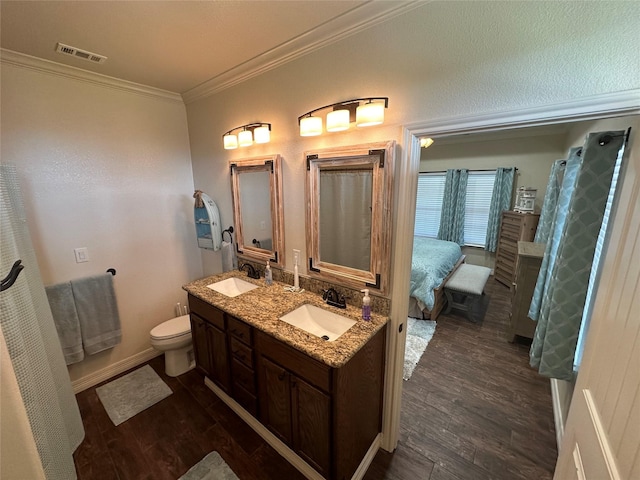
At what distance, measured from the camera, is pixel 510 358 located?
8.84 feet

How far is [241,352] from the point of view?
1.78 m

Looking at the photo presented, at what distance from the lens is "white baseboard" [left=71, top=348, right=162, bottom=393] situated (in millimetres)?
2304

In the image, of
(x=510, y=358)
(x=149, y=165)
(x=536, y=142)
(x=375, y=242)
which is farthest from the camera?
(x=536, y=142)

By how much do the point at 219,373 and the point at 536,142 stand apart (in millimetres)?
5623

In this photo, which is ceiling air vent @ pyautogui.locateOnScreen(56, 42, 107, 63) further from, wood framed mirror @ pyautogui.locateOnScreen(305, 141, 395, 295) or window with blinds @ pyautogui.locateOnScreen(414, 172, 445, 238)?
window with blinds @ pyautogui.locateOnScreen(414, 172, 445, 238)

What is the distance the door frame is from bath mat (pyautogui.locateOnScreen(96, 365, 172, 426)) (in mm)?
1956

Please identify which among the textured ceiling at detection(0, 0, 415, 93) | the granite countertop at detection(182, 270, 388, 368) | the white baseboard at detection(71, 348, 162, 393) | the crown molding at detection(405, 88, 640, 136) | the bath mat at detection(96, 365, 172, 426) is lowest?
the bath mat at detection(96, 365, 172, 426)

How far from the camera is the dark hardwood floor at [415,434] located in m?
1.65

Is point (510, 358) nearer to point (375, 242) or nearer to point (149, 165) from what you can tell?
point (375, 242)

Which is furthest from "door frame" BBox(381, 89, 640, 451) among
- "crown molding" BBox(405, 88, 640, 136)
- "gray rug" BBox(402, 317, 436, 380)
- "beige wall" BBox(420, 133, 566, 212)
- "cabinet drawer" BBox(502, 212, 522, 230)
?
"beige wall" BBox(420, 133, 566, 212)

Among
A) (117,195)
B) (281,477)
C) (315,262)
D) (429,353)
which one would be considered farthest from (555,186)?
(117,195)

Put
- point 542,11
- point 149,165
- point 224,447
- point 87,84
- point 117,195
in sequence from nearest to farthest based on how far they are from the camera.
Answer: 1. point 542,11
2. point 224,447
3. point 87,84
4. point 117,195
5. point 149,165

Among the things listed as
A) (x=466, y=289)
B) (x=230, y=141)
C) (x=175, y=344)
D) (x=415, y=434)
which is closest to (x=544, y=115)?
(x=230, y=141)

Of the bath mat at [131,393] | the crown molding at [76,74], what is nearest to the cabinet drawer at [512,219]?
the crown molding at [76,74]
